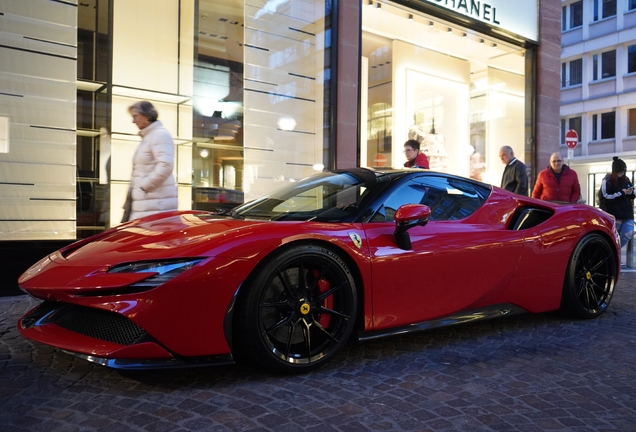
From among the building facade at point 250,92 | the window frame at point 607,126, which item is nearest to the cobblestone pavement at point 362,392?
the building facade at point 250,92

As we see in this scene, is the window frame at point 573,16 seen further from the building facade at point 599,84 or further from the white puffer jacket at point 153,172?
the white puffer jacket at point 153,172

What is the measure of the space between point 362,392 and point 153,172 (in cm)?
329

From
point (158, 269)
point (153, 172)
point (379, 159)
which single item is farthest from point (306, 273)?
point (379, 159)

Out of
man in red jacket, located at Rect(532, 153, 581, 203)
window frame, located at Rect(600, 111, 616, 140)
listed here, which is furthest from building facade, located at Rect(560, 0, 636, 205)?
man in red jacket, located at Rect(532, 153, 581, 203)

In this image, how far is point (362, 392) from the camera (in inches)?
106

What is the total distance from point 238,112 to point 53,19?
2726 mm

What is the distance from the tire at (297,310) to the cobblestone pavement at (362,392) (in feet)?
0.41

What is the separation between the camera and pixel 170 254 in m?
2.62

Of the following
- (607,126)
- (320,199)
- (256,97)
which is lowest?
(320,199)

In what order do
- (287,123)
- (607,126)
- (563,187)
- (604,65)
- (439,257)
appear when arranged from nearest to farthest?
(439,257) < (563,187) < (287,123) < (607,126) < (604,65)

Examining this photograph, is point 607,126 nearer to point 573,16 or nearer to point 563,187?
point 573,16

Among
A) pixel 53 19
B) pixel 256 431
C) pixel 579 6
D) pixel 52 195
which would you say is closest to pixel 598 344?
pixel 256 431

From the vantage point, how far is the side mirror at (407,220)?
3.16 meters

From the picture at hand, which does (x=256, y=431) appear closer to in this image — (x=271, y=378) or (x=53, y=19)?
(x=271, y=378)
